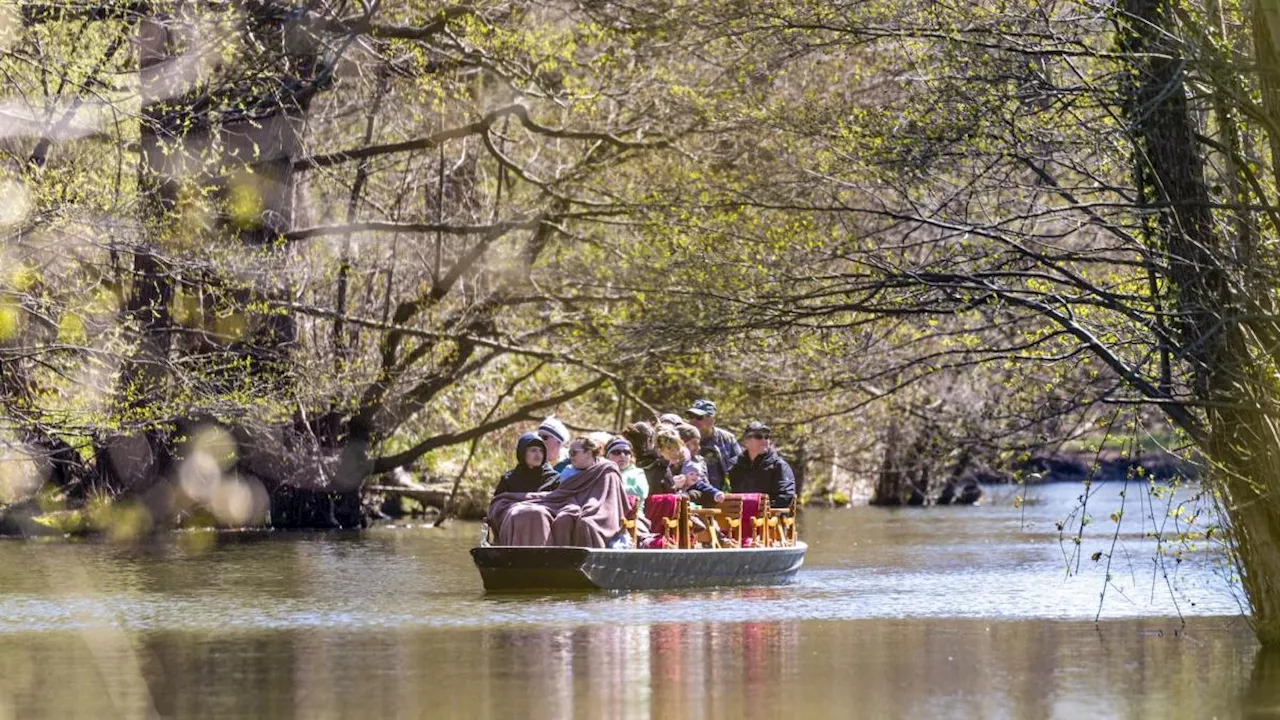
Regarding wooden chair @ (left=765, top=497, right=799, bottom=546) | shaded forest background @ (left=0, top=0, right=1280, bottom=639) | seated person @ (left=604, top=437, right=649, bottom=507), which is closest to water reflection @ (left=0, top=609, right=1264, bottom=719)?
shaded forest background @ (left=0, top=0, right=1280, bottom=639)

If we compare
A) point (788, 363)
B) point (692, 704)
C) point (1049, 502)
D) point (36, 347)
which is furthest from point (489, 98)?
point (1049, 502)

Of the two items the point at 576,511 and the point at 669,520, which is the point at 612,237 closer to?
the point at 669,520

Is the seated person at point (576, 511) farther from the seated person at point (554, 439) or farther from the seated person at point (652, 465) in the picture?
the seated person at point (652, 465)

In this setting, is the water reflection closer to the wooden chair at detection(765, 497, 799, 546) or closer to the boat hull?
the boat hull

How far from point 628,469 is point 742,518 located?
2280 millimetres

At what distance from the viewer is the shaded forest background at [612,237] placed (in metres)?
14.1

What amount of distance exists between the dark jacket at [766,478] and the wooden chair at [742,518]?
2.07 feet

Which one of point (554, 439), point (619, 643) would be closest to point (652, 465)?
point (554, 439)

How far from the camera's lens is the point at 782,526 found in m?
23.6

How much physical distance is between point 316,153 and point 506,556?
13154 millimetres

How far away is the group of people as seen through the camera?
66.3ft

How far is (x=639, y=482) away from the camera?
21031 mm

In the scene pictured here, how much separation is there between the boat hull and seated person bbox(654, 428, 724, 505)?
0.79 metres

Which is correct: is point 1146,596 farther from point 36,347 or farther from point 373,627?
point 36,347
